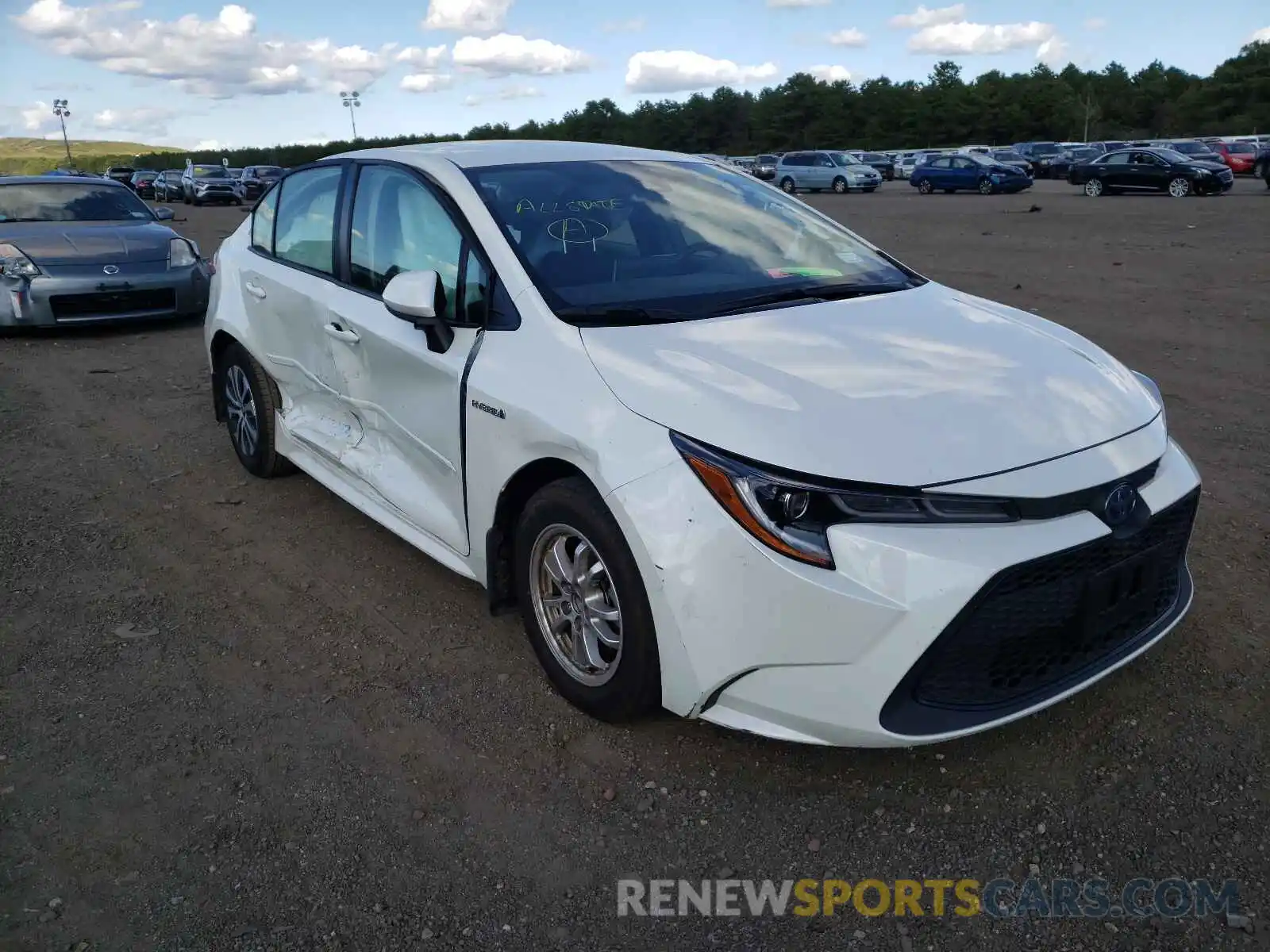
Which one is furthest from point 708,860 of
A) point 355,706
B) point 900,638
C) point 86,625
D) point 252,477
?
point 252,477

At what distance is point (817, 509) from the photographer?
248 centimetres

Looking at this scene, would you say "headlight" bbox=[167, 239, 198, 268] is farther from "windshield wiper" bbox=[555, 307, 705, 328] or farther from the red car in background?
the red car in background

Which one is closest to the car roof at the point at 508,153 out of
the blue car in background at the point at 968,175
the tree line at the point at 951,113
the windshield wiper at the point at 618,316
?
the windshield wiper at the point at 618,316

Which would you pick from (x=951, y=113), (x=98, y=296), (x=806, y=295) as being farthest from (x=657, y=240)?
(x=951, y=113)

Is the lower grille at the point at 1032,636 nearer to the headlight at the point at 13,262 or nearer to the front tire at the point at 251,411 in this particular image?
the front tire at the point at 251,411

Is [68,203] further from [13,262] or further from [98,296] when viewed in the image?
[98,296]

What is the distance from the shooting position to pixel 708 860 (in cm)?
258

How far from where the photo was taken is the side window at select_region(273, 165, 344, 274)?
14.4 feet

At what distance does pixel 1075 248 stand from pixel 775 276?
1340 cm

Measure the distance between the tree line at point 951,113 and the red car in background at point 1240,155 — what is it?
34696 mm

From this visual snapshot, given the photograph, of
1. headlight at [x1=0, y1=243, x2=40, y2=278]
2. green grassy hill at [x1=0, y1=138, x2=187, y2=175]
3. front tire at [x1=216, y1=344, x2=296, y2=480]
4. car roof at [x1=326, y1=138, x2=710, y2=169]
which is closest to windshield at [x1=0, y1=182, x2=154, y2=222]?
headlight at [x1=0, y1=243, x2=40, y2=278]

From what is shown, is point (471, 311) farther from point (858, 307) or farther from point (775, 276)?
point (858, 307)

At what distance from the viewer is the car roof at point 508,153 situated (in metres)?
3.90

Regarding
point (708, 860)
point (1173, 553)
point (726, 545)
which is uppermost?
point (726, 545)
